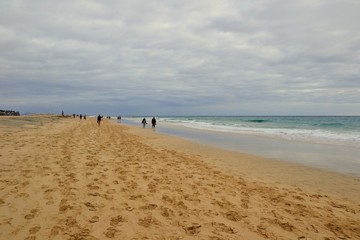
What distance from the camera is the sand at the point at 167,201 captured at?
A: 4.96m

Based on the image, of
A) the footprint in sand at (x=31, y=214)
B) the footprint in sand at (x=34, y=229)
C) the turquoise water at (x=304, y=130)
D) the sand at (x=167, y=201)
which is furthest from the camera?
the turquoise water at (x=304, y=130)

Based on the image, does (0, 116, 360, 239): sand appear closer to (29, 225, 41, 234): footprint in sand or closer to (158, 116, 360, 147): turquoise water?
(29, 225, 41, 234): footprint in sand

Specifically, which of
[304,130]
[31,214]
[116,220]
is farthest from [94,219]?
[304,130]

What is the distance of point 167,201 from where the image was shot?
21.4 ft

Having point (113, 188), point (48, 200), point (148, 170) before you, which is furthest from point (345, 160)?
point (48, 200)

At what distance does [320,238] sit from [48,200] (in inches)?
227

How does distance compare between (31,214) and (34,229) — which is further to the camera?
→ (31,214)

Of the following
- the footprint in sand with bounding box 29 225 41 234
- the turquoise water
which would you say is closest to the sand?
the footprint in sand with bounding box 29 225 41 234

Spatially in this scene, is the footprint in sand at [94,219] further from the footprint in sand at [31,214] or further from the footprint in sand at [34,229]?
the footprint in sand at [31,214]

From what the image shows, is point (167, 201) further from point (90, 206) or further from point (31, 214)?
point (31, 214)

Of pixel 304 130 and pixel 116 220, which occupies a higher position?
pixel 304 130

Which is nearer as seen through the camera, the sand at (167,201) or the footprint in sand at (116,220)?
the sand at (167,201)

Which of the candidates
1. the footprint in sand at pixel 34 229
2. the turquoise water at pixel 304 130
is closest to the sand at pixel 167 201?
the footprint in sand at pixel 34 229

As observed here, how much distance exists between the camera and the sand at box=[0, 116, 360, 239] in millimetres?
4965
